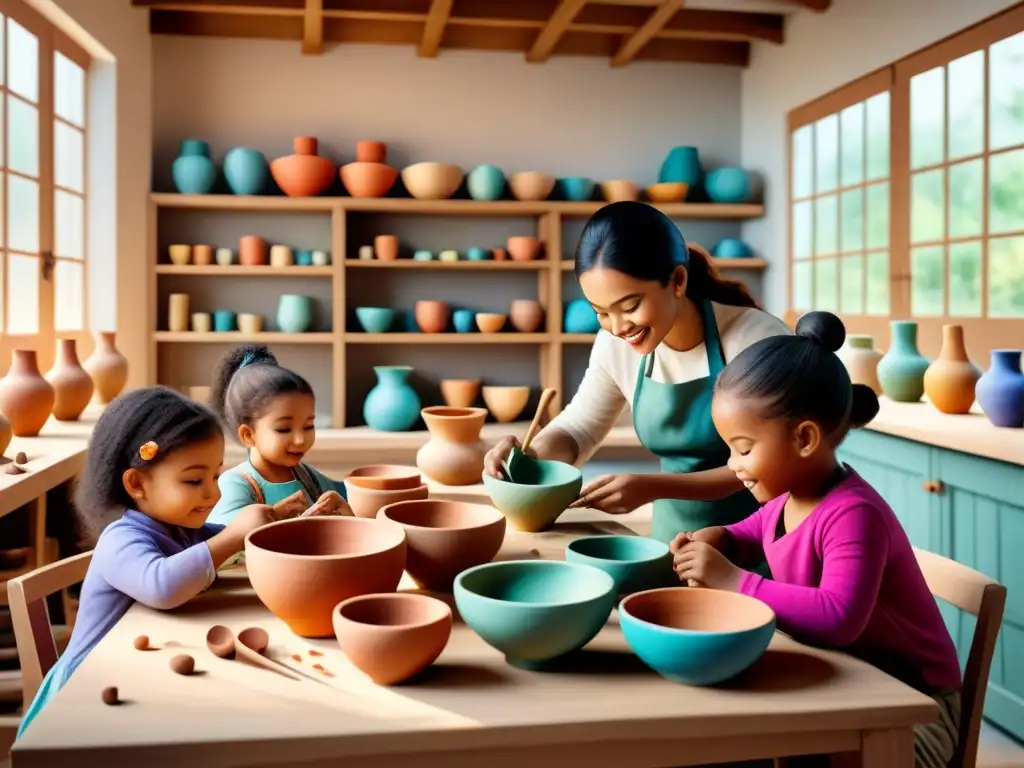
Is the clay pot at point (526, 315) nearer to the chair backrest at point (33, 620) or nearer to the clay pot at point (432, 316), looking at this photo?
the clay pot at point (432, 316)

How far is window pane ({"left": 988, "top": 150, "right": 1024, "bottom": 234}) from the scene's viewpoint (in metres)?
3.00

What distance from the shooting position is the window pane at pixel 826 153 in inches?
162

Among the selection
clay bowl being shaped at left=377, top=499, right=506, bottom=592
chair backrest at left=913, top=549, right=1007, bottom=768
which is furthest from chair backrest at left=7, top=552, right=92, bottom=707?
chair backrest at left=913, top=549, right=1007, bottom=768

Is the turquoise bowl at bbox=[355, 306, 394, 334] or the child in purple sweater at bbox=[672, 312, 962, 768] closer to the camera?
the child in purple sweater at bbox=[672, 312, 962, 768]

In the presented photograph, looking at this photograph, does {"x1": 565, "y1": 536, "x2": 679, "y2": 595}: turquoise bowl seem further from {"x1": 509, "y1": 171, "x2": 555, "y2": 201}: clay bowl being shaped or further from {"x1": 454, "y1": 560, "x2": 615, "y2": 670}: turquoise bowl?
{"x1": 509, "y1": 171, "x2": 555, "y2": 201}: clay bowl being shaped

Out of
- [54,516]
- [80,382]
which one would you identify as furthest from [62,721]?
[80,382]

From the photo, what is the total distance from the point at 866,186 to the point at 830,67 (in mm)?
584

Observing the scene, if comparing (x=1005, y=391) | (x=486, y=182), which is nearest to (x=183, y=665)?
(x=1005, y=391)

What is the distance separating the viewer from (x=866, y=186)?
388cm

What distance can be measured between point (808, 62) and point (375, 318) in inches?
90.4

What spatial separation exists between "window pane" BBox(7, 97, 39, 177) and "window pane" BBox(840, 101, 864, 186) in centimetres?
320

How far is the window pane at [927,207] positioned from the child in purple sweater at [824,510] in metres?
2.48

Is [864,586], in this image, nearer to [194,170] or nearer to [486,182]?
[486,182]

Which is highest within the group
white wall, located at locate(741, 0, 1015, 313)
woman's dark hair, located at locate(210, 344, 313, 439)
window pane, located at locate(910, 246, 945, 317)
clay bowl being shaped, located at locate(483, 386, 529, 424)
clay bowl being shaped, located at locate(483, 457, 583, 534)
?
white wall, located at locate(741, 0, 1015, 313)
